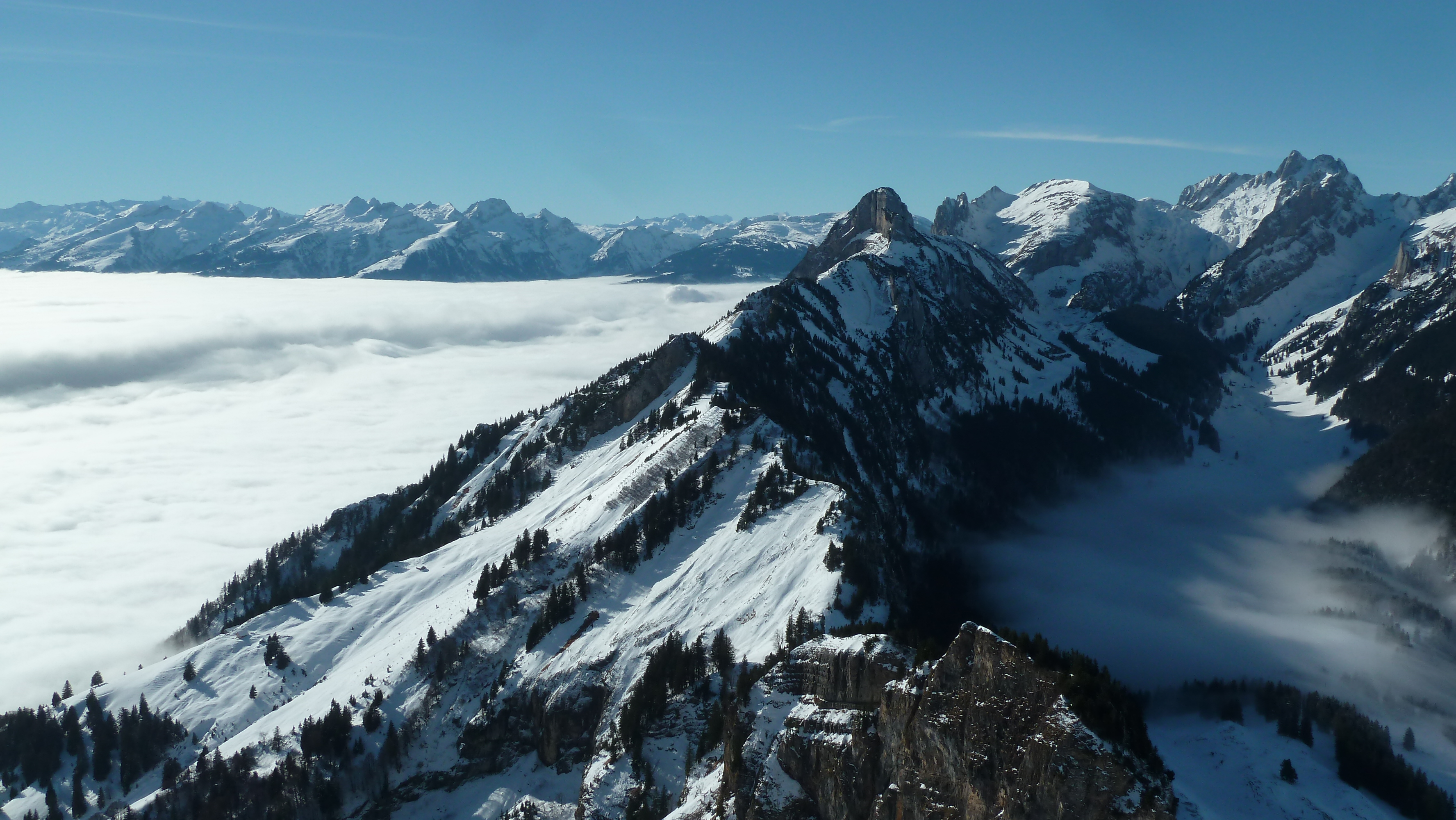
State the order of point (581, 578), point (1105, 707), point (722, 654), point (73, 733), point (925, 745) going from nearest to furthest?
point (1105, 707)
point (925, 745)
point (722, 654)
point (581, 578)
point (73, 733)

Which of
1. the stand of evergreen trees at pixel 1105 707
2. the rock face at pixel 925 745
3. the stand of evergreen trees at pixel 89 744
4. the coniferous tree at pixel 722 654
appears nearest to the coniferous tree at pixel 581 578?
the coniferous tree at pixel 722 654

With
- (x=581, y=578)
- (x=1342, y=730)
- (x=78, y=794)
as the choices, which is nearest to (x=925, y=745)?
(x=581, y=578)

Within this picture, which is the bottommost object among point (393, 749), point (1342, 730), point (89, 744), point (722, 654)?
point (89, 744)

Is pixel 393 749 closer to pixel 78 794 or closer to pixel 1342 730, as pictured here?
pixel 78 794

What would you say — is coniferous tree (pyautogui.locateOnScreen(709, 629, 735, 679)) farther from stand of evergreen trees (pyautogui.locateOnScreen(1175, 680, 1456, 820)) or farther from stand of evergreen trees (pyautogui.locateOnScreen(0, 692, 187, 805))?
stand of evergreen trees (pyautogui.locateOnScreen(0, 692, 187, 805))

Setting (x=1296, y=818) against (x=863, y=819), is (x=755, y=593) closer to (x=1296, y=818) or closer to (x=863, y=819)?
(x=863, y=819)

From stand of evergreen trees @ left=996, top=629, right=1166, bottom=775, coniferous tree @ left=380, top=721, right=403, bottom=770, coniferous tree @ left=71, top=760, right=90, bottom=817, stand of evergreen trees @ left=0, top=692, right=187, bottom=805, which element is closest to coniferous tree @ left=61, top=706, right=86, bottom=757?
stand of evergreen trees @ left=0, top=692, right=187, bottom=805

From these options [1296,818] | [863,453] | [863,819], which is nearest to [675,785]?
[863,819]

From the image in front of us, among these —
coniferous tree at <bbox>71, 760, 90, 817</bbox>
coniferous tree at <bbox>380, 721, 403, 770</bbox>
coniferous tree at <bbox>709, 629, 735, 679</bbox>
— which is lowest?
coniferous tree at <bbox>71, 760, 90, 817</bbox>
